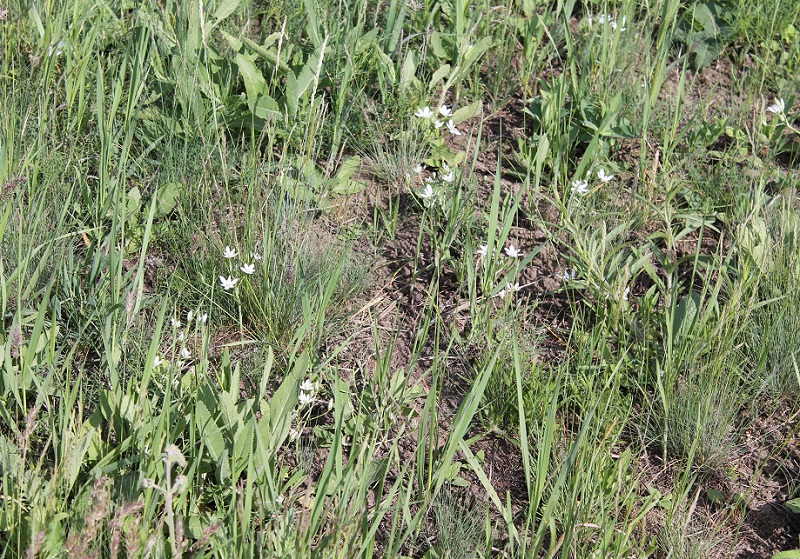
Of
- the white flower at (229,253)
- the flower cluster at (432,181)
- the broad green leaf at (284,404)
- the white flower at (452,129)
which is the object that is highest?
the white flower at (452,129)

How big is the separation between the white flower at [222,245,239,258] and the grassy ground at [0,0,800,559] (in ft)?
0.08

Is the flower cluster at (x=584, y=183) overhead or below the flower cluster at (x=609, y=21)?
below

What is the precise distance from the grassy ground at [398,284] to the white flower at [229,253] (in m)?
0.02

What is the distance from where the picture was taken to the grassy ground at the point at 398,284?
1.95m

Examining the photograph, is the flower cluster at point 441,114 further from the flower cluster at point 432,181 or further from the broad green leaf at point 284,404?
the broad green leaf at point 284,404

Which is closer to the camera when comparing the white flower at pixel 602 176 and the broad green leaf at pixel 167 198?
the broad green leaf at pixel 167 198

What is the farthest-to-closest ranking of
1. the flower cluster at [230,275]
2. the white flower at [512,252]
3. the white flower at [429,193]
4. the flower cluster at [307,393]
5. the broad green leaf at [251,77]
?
1. the broad green leaf at [251,77]
2. the white flower at [429,193]
3. the white flower at [512,252]
4. the flower cluster at [230,275]
5. the flower cluster at [307,393]

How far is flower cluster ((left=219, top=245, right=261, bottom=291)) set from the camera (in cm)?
240

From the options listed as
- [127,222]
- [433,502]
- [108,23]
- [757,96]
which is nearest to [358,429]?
[433,502]

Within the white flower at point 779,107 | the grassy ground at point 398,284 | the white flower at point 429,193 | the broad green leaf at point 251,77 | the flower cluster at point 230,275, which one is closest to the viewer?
the grassy ground at point 398,284

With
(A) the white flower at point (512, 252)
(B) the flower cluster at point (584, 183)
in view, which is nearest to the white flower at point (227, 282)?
(A) the white flower at point (512, 252)

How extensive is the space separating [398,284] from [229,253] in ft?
1.90

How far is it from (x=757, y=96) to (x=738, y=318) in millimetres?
1420

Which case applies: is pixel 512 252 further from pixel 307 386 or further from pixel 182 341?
pixel 182 341
